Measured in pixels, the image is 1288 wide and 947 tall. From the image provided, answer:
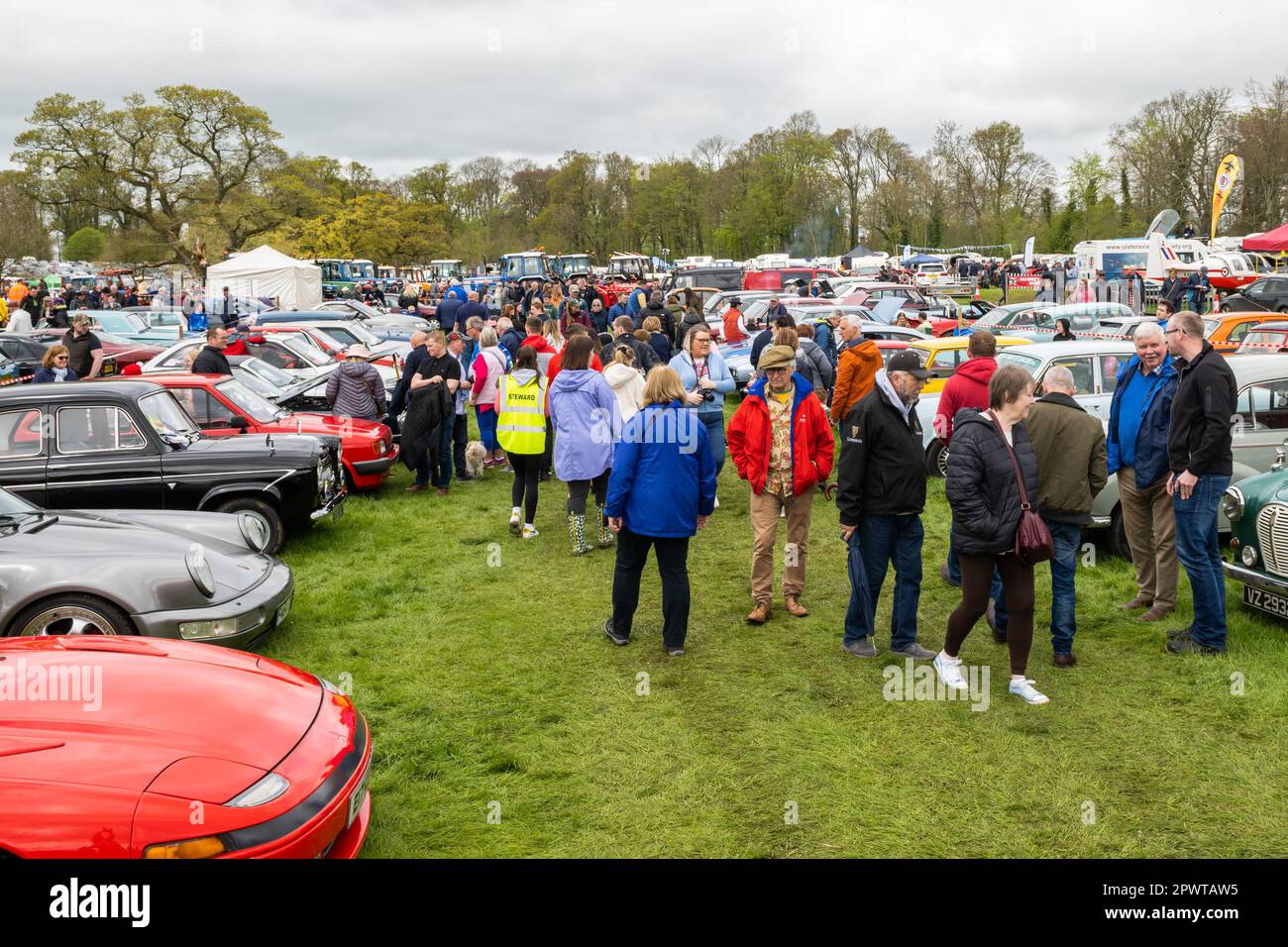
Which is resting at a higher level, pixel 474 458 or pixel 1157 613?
pixel 474 458

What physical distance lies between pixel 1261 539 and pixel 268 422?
9.36 meters

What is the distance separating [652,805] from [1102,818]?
81.2 inches

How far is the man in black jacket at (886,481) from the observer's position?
641 centimetres

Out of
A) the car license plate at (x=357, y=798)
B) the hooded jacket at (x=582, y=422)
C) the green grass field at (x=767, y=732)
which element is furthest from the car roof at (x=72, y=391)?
the car license plate at (x=357, y=798)

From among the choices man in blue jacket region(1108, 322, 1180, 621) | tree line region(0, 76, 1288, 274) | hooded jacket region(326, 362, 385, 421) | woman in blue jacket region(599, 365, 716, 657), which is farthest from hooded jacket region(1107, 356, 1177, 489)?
tree line region(0, 76, 1288, 274)

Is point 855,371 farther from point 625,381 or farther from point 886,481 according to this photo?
point 886,481

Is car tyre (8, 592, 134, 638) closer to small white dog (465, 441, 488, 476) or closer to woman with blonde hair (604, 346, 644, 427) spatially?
woman with blonde hair (604, 346, 644, 427)

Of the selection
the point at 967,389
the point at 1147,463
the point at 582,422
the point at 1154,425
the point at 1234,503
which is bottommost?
the point at 1234,503

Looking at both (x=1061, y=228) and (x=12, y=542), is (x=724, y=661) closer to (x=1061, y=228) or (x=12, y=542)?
(x=12, y=542)

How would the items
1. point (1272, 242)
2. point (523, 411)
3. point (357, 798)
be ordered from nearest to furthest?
point (357, 798), point (523, 411), point (1272, 242)

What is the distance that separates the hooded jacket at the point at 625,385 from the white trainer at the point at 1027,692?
4663mm

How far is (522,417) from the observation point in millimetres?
9734

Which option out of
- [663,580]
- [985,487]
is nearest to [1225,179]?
[985,487]
